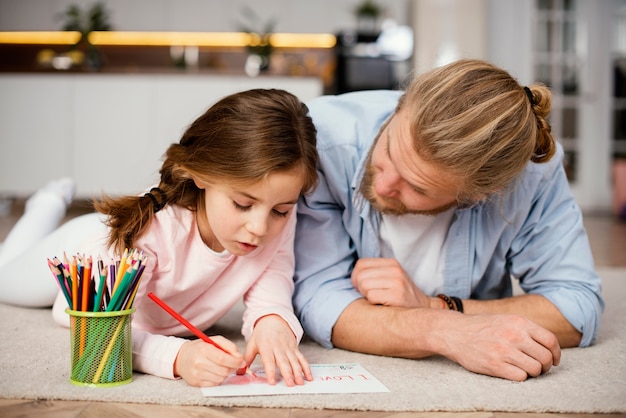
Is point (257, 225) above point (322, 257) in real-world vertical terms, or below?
above

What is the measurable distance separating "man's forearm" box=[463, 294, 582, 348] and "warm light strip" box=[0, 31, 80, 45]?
5816mm

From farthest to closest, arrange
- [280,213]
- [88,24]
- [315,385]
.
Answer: [88,24], [280,213], [315,385]

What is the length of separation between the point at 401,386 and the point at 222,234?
410mm

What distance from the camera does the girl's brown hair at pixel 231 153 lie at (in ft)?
4.45

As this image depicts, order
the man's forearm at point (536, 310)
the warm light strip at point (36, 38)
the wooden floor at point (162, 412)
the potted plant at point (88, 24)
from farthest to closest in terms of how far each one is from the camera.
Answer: the warm light strip at point (36, 38)
the potted plant at point (88, 24)
the man's forearm at point (536, 310)
the wooden floor at point (162, 412)

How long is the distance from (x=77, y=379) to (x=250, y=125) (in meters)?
0.52

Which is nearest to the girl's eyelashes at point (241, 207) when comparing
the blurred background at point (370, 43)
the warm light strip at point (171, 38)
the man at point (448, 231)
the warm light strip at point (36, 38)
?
the man at point (448, 231)

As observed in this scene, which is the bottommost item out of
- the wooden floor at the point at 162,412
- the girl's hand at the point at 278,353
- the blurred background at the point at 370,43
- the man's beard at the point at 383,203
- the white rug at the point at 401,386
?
the white rug at the point at 401,386

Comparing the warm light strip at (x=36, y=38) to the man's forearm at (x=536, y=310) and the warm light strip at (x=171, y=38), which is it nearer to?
the warm light strip at (x=171, y=38)

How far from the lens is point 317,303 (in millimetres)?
1634

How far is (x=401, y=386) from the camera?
133 centimetres

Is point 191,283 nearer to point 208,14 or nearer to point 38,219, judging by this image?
point 38,219

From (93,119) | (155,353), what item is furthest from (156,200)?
(93,119)

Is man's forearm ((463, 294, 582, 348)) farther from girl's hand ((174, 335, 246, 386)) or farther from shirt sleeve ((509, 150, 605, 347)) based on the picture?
girl's hand ((174, 335, 246, 386))
